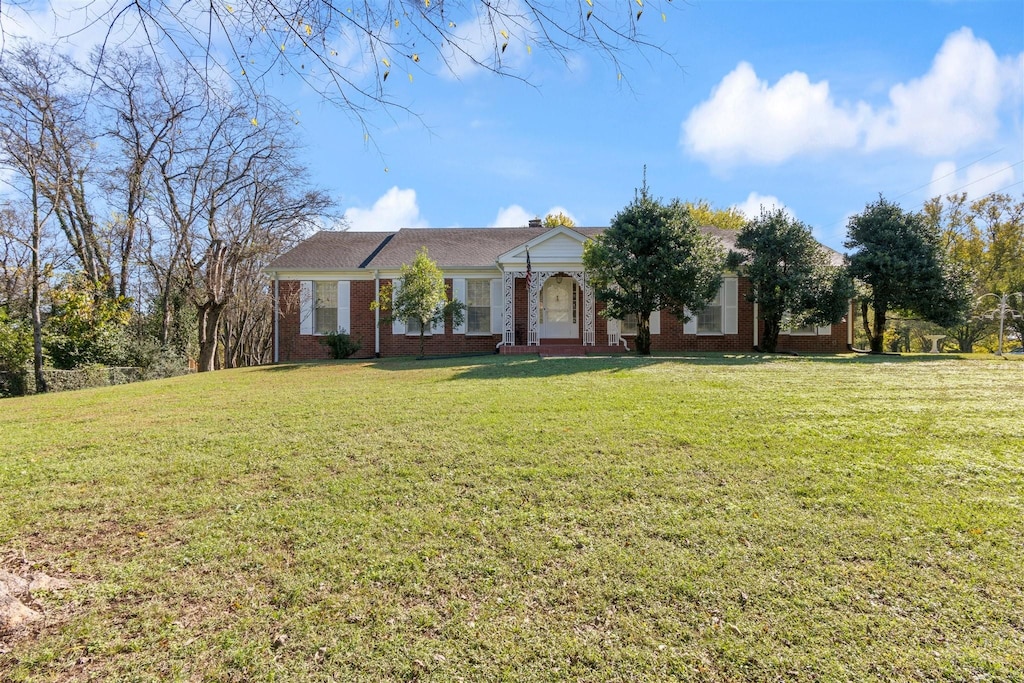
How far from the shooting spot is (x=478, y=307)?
18.2 meters

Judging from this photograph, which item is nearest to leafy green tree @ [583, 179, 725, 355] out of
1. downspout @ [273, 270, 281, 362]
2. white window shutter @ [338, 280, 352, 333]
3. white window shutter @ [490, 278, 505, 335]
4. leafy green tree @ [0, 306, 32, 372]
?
white window shutter @ [490, 278, 505, 335]

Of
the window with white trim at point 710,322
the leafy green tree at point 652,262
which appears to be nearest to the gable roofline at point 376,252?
the leafy green tree at point 652,262

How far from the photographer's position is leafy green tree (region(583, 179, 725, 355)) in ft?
46.8

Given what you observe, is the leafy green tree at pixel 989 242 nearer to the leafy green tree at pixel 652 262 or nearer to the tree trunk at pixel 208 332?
the leafy green tree at pixel 652 262

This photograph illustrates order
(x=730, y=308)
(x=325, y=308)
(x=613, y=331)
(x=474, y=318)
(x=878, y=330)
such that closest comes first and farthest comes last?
(x=878, y=330)
(x=613, y=331)
(x=730, y=308)
(x=474, y=318)
(x=325, y=308)

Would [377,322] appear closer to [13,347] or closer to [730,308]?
[13,347]

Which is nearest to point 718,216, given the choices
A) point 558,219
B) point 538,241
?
point 558,219

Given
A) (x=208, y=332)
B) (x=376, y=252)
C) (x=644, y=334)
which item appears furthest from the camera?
(x=376, y=252)

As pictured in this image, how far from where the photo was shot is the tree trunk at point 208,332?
56.7 feet

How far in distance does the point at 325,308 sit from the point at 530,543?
54.6 feet

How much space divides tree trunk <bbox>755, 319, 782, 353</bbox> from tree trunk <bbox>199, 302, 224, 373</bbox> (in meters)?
19.1

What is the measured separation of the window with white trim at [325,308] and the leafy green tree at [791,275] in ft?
47.1

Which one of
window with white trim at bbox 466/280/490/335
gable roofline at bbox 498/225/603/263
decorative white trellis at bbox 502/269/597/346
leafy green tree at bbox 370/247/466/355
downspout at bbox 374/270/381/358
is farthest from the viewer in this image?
window with white trim at bbox 466/280/490/335

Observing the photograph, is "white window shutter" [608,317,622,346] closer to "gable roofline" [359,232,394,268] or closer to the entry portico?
the entry portico
